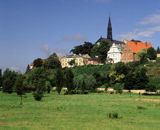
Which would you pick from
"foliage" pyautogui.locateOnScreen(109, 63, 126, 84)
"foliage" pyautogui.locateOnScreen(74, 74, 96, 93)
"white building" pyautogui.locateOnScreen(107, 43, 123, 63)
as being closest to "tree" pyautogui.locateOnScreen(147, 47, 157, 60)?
"white building" pyautogui.locateOnScreen(107, 43, 123, 63)

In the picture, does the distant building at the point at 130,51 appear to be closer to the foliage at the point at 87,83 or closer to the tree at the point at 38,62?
the tree at the point at 38,62

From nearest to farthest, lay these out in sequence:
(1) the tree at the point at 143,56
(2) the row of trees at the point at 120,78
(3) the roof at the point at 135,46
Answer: (2) the row of trees at the point at 120,78, (1) the tree at the point at 143,56, (3) the roof at the point at 135,46

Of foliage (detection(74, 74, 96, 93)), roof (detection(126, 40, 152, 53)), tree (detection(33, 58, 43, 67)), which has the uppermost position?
roof (detection(126, 40, 152, 53))

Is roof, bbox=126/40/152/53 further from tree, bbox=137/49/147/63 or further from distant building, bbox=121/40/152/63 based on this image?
tree, bbox=137/49/147/63

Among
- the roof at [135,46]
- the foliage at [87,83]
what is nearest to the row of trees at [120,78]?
the foliage at [87,83]

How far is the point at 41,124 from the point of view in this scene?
116ft

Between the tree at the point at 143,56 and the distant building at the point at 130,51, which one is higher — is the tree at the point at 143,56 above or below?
below

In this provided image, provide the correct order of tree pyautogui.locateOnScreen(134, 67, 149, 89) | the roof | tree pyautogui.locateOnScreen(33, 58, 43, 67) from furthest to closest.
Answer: the roof, tree pyautogui.locateOnScreen(33, 58, 43, 67), tree pyautogui.locateOnScreen(134, 67, 149, 89)

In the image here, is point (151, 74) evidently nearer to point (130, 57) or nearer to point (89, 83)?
point (89, 83)

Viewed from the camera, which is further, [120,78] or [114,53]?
[114,53]

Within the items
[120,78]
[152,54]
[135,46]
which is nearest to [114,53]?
[135,46]

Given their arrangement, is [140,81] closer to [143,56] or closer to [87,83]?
[87,83]

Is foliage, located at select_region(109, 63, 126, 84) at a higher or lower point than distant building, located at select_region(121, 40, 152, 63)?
lower

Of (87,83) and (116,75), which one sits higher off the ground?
Result: (116,75)
